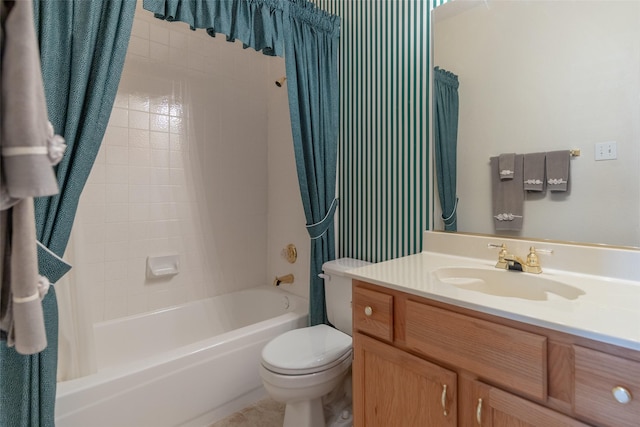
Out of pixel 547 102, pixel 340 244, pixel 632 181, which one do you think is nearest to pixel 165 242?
pixel 340 244

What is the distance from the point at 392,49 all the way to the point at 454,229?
3.14 ft

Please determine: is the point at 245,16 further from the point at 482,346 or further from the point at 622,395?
the point at 622,395

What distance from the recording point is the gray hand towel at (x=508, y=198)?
1242 millimetres

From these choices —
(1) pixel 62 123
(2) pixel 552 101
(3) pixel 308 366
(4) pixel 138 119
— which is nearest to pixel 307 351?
(3) pixel 308 366

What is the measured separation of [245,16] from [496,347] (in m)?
1.65

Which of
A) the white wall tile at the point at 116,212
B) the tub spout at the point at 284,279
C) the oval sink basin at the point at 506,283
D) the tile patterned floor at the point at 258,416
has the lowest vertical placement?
the tile patterned floor at the point at 258,416

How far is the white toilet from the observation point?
132cm

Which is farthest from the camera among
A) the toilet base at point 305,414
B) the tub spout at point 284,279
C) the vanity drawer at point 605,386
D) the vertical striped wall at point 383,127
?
the tub spout at point 284,279

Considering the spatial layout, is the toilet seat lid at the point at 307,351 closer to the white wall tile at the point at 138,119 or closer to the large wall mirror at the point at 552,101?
the large wall mirror at the point at 552,101

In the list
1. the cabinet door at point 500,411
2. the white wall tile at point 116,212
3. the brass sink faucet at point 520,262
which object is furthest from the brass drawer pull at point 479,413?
the white wall tile at point 116,212

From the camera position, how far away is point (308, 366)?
4.38 ft

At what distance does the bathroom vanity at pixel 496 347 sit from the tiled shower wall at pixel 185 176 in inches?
50.8

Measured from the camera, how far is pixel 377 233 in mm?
1751

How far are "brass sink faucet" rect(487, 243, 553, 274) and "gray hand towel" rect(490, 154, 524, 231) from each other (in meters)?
0.12
